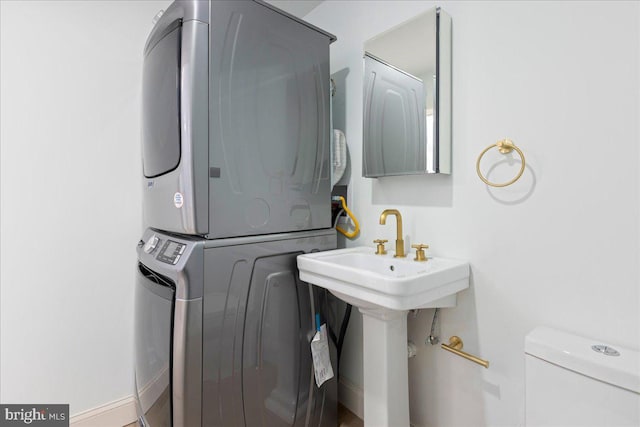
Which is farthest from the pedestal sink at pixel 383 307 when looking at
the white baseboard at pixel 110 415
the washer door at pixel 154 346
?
the white baseboard at pixel 110 415

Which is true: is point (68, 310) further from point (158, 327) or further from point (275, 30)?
point (275, 30)

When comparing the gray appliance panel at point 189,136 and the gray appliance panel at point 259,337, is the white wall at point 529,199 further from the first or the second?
the gray appliance panel at point 189,136

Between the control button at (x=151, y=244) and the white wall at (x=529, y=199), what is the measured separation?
3.63 ft

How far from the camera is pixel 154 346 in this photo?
1201 millimetres

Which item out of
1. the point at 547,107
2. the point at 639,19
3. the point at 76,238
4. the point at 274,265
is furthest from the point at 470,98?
the point at 76,238

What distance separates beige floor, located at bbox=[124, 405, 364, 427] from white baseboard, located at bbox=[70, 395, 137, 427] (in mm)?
50

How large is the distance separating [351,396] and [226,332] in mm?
927

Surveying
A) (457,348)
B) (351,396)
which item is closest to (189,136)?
(457,348)

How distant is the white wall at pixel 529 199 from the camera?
2.92 feet

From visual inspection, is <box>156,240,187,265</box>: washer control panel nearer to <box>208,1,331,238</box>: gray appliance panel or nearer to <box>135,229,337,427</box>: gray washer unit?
<box>135,229,337,427</box>: gray washer unit

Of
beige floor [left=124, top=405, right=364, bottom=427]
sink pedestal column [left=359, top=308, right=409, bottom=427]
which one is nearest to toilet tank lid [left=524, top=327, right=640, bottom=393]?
sink pedestal column [left=359, top=308, right=409, bottom=427]

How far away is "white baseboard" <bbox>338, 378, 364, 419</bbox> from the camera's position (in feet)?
5.36

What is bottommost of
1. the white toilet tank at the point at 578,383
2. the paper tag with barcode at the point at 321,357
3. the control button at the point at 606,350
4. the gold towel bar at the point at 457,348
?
the paper tag with barcode at the point at 321,357

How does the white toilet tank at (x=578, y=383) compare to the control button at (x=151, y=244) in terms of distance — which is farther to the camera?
the control button at (x=151, y=244)
